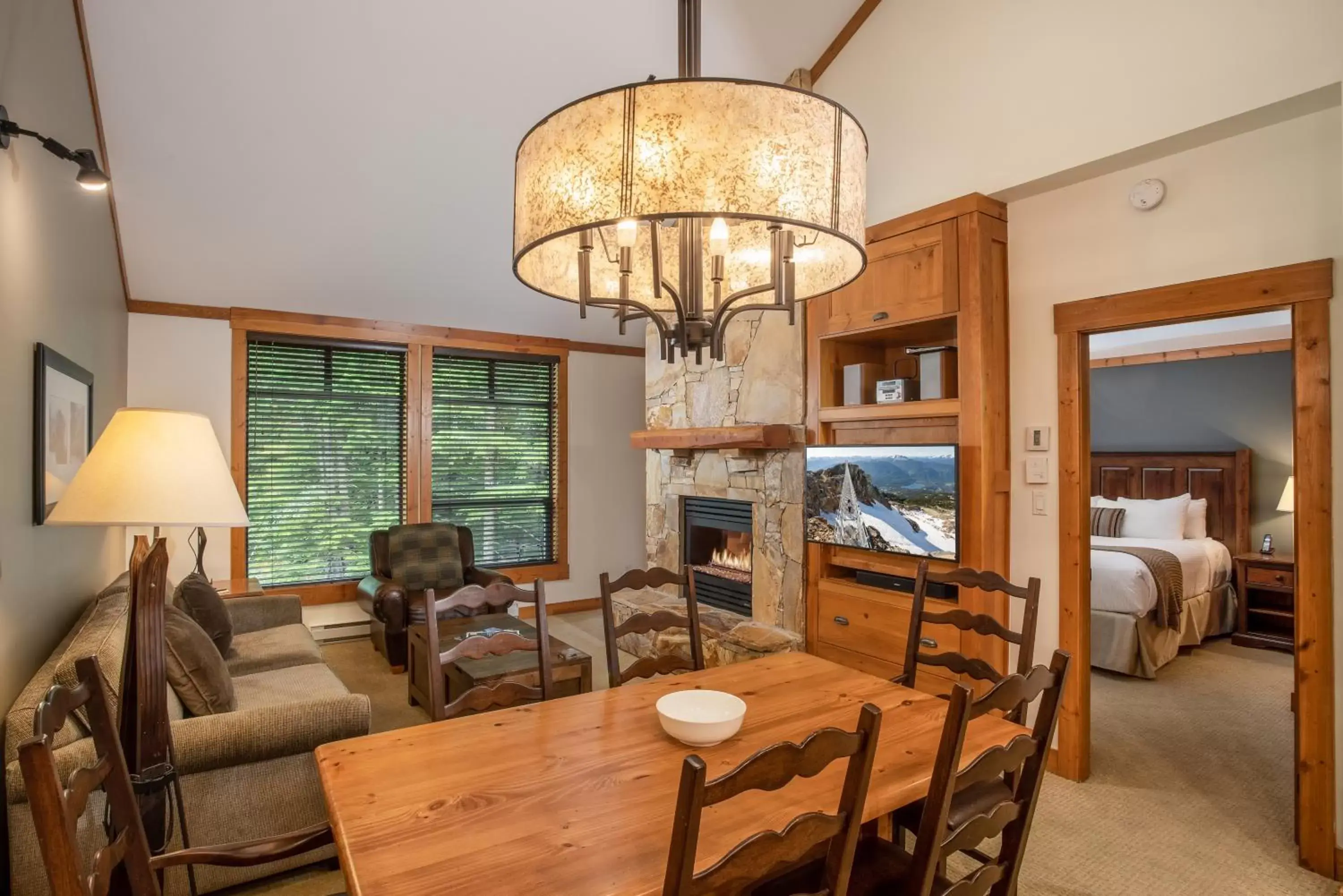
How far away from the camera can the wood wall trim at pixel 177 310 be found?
4824 mm

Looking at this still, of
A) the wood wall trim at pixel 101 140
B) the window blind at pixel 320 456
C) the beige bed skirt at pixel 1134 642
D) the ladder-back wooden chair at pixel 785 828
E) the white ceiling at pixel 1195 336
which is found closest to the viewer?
the ladder-back wooden chair at pixel 785 828

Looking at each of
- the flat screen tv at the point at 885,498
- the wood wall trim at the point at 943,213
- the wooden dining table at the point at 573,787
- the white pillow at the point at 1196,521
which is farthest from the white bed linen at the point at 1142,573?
the wooden dining table at the point at 573,787

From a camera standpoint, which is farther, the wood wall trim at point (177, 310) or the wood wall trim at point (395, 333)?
the wood wall trim at point (395, 333)

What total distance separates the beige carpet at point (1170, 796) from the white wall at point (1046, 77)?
2614mm

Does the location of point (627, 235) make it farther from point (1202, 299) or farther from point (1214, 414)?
point (1214, 414)

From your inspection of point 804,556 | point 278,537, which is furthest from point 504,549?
point 804,556

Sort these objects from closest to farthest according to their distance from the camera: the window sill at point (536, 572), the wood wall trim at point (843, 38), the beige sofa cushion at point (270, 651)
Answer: the beige sofa cushion at point (270, 651) < the wood wall trim at point (843, 38) < the window sill at point (536, 572)

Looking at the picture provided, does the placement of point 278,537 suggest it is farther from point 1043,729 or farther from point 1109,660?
point 1109,660

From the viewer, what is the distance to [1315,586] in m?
2.46

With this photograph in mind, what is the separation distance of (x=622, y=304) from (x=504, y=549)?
15.9 ft

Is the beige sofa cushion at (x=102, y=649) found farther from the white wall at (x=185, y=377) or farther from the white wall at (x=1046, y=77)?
the white wall at (x=1046, y=77)

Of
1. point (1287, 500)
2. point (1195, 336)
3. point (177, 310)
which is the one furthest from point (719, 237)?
point (1195, 336)

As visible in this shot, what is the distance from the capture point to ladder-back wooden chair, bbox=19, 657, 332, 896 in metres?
0.93

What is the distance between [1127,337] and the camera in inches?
255
